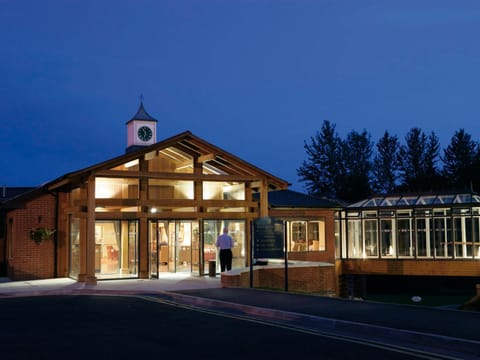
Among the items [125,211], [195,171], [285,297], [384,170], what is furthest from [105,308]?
[384,170]

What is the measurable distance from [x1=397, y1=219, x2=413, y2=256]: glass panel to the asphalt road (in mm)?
17781

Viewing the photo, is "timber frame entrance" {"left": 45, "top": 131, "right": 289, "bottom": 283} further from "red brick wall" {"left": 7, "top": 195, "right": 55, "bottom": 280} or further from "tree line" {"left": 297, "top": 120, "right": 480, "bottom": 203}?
"tree line" {"left": 297, "top": 120, "right": 480, "bottom": 203}

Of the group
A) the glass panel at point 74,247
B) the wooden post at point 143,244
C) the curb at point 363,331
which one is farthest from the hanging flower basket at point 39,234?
the curb at point 363,331

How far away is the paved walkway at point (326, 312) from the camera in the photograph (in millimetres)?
9203

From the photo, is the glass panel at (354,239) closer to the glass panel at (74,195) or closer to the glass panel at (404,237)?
the glass panel at (404,237)

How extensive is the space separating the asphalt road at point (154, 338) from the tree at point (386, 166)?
52741 mm

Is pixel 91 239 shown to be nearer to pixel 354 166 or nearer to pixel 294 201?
pixel 294 201

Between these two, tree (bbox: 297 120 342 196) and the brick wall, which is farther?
tree (bbox: 297 120 342 196)

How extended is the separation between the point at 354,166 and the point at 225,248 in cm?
4597

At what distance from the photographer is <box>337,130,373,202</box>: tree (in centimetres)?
5941

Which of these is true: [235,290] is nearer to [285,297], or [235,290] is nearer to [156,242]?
[285,297]

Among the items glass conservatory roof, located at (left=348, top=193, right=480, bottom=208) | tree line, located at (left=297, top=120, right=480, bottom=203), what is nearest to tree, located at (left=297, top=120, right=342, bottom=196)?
tree line, located at (left=297, top=120, right=480, bottom=203)

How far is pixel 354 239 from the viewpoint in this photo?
1222 inches

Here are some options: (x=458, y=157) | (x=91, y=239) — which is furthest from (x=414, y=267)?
(x=458, y=157)
